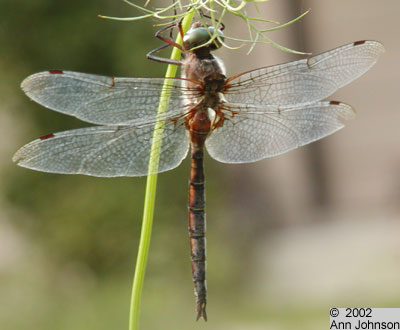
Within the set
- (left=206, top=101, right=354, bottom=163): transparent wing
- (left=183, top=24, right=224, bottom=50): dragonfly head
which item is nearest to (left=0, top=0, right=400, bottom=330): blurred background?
(left=206, top=101, right=354, bottom=163): transparent wing

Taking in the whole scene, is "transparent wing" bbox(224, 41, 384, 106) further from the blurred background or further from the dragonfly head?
the blurred background

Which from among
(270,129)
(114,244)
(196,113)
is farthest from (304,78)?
(114,244)

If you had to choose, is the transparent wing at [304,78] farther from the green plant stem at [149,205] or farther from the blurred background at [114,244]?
the blurred background at [114,244]

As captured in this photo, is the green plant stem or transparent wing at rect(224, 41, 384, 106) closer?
the green plant stem

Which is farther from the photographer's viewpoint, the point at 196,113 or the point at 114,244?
the point at 114,244

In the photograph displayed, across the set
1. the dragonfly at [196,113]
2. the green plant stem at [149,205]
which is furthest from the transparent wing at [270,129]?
the green plant stem at [149,205]

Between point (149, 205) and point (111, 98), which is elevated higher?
point (111, 98)

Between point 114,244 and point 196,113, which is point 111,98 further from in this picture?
point 114,244
